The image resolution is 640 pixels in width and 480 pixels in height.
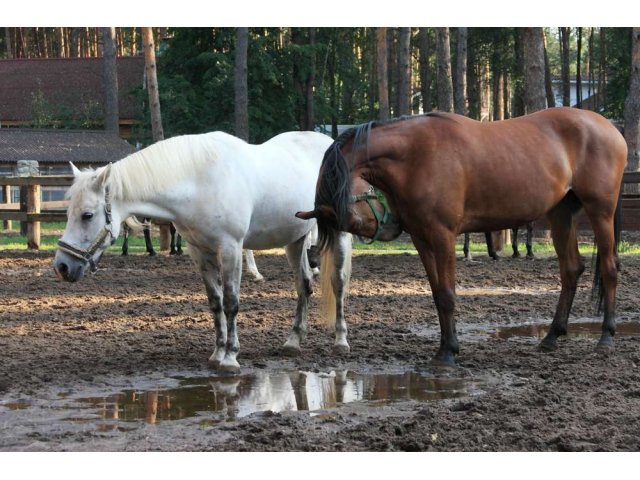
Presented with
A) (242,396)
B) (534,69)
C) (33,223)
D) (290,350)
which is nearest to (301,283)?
(290,350)

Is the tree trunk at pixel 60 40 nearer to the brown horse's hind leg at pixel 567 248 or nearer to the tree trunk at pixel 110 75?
the tree trunk at pixel 110 75

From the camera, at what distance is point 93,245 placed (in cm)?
613

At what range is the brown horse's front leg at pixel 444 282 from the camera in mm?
6383

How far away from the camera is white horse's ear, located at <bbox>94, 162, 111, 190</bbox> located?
6.14 metres

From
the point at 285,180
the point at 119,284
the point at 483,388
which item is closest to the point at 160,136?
the point at 119,284

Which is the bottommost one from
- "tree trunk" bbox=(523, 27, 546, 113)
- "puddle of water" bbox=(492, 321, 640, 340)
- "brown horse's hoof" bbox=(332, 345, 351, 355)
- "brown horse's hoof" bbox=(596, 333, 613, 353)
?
"puddle of water" bbox=(492, 321, 640, 340)

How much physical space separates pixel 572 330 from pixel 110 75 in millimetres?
25162

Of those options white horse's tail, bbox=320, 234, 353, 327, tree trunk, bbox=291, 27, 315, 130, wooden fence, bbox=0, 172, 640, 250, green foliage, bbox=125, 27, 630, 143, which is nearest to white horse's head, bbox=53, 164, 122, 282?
white horse's tail, bbox=320, 234, 353, 327

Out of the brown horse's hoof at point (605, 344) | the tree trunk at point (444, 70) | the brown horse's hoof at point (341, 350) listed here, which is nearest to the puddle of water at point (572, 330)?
the brown horse's hoof at point (605, 344)

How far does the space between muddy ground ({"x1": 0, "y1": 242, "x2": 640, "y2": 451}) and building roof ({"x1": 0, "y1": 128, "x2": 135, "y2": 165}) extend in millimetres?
18537

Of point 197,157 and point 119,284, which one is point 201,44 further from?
point 197,157

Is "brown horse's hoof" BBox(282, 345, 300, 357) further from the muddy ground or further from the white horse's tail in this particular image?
the white horse's tail

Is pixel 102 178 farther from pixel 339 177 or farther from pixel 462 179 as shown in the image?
pixel 462 179

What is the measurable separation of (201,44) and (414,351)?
2549 centimetres
